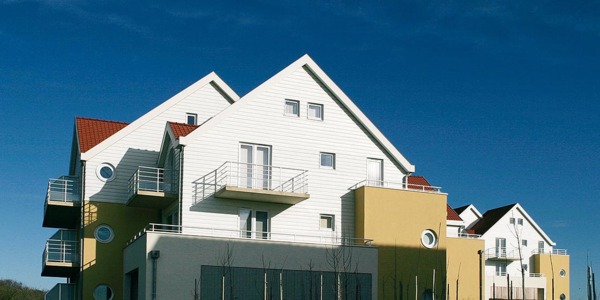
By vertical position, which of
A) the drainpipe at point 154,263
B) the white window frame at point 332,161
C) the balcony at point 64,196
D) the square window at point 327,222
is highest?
the white window frame at point 332,161

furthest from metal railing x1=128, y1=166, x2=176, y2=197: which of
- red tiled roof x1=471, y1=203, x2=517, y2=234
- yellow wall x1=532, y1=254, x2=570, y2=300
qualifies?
yellow wall x1=532, y1=254, x2=570, y2=300

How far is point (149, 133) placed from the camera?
33.5 meters

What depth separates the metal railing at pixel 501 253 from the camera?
64.0m

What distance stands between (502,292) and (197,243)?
106 ft

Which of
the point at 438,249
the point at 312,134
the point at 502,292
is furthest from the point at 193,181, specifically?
the point at 502,292

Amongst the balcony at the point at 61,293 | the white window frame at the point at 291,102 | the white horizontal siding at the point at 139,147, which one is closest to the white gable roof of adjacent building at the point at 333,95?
the white window frame at the point at 291,102

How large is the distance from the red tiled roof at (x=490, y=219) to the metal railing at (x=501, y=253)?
162 cm

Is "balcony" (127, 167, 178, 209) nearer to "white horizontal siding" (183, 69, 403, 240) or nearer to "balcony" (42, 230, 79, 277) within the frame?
"white horizontal siding" (183, 69, 403, 240)

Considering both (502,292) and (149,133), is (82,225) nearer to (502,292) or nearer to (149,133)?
(149,133)

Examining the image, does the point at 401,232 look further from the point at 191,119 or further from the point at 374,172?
the point at 191,119

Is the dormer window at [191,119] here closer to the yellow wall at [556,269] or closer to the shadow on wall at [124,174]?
the shadow on wall at [124,174]

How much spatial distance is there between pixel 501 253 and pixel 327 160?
3705 centimetres

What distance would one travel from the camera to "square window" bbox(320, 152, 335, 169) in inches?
1231

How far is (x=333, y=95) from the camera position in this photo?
31703 millimetres
